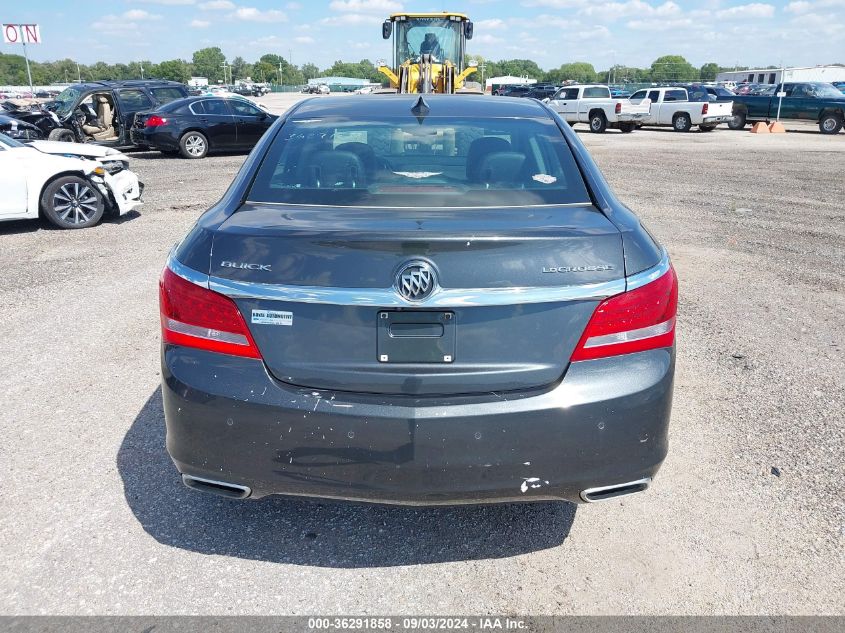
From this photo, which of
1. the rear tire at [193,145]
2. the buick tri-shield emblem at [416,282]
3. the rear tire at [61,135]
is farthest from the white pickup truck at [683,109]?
the buick tri-shield emblem at [416,282]

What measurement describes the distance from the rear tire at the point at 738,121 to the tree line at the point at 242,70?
197 feet

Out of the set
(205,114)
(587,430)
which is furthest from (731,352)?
(205,114)

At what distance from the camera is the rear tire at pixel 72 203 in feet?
31.0

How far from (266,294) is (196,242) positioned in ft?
1.32

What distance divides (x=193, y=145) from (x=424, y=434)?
17.4 meters

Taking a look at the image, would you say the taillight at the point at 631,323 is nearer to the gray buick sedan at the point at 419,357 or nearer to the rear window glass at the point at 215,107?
the gray buick sedan at the point at 419,357

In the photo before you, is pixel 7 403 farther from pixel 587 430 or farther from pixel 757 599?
pixel 757 599

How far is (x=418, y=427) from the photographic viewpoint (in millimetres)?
2428

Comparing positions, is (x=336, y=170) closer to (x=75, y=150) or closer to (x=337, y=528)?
(x=337, y=528)

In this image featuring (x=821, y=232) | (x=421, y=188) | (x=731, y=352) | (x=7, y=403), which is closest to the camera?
(x=421, y=188)

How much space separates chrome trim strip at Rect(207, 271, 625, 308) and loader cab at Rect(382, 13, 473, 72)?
18232mm

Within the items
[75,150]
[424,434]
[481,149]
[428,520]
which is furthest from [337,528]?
[75,150]

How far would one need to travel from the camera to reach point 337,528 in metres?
3.16

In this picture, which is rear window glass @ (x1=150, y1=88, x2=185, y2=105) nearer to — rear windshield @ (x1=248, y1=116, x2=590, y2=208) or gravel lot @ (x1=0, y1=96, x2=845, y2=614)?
gravel lot @ (x1=0, y1=96, x2=845, y2=614)
